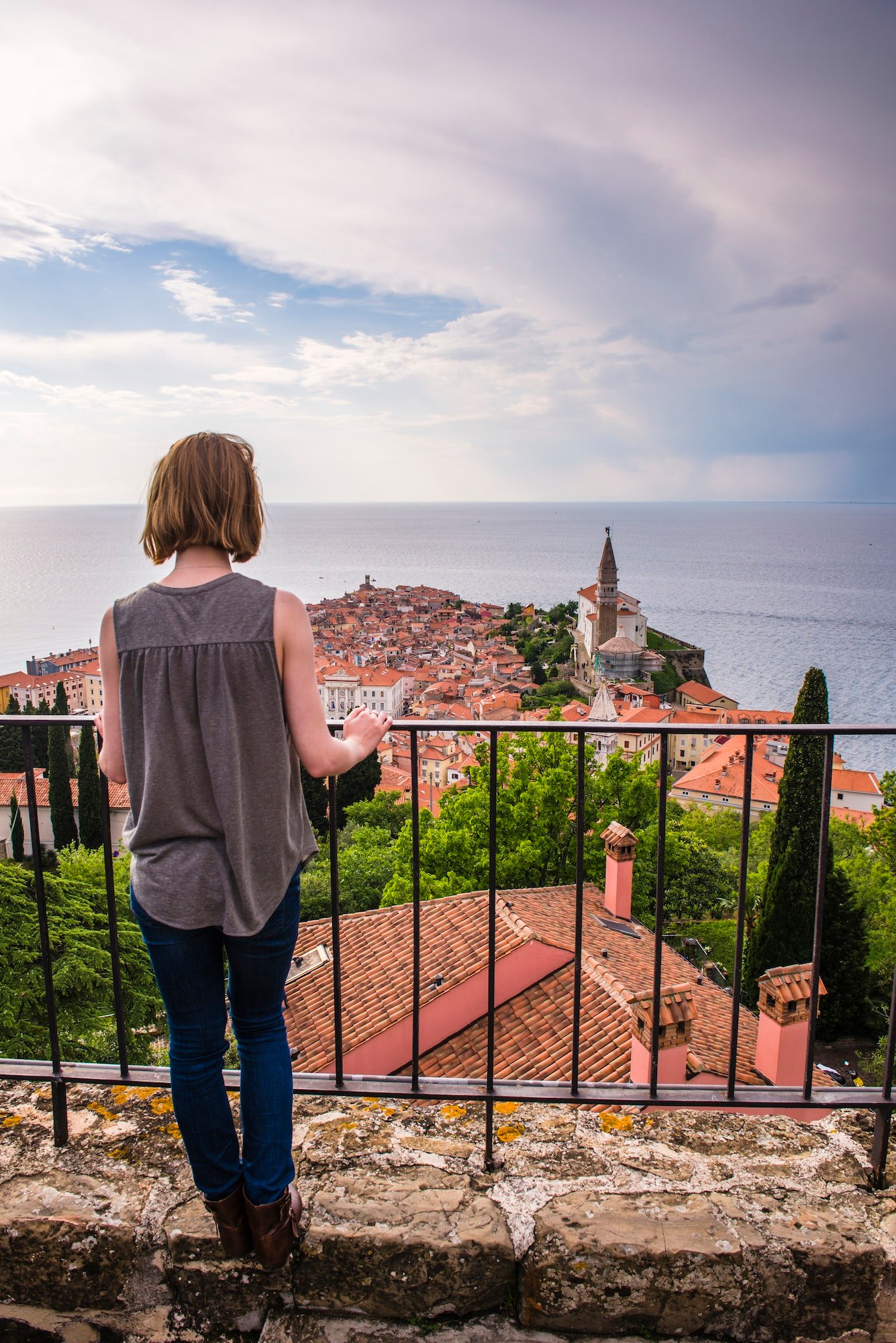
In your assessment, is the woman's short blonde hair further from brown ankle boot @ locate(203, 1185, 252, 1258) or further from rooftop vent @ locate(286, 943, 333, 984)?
rooftop vent @ locate(286, 943, 333, 984)

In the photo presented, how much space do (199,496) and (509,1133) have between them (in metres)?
1.77

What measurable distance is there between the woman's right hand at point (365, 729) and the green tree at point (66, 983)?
9.67 metres

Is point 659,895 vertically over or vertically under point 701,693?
over

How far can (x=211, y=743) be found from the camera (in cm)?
142

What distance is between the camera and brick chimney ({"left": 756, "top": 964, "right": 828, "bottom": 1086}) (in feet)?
25.0

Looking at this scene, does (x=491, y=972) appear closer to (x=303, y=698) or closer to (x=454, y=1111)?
(x=454, y=1111)

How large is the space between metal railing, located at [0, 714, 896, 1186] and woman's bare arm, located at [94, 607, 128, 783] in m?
0.45

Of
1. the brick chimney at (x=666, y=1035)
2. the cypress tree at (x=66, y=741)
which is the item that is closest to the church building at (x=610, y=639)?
the cypress tree at (x=66, y=741)

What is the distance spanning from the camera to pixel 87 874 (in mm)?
17422

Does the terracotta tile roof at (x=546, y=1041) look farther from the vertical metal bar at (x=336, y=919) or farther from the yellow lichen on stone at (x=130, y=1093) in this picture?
the vertical metal bar at (x=336, y=919)

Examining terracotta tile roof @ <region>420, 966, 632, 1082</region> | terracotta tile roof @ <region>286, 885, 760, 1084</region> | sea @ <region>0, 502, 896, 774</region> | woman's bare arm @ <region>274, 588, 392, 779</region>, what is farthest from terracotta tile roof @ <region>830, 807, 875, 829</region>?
woman's bare arm @ <region>274, 588, 392, 779</region>

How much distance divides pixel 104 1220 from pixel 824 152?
382 ft

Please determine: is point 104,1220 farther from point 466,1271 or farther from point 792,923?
point 792,923

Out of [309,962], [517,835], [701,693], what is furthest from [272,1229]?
[701,693]
